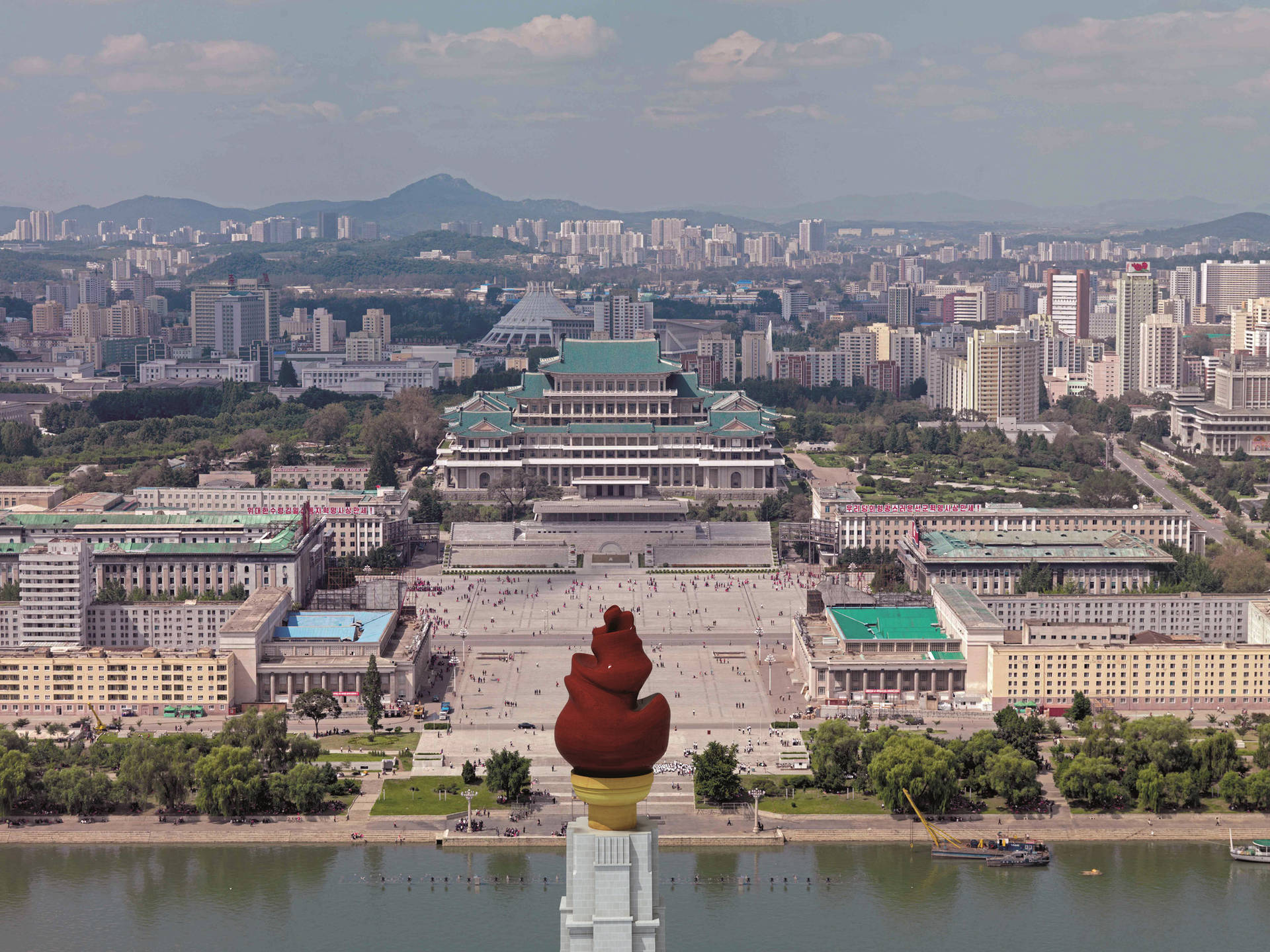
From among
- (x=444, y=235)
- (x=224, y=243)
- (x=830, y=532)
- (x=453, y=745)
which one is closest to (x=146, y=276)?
(x=444, y=235)

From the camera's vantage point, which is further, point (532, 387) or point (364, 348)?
point (364, 348)

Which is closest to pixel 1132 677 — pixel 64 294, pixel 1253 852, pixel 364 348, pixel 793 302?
pixel 1253 852

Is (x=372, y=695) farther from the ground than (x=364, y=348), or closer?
closer

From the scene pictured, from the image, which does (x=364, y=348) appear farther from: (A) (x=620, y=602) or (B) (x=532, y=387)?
(A) (x=620, y=602)

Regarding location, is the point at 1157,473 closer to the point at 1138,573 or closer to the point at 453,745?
the point at 1138,573

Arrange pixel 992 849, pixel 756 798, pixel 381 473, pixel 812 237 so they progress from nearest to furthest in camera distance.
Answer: pixel 992 849, pixel 756 798, pixel 381 473, pixel 812 237

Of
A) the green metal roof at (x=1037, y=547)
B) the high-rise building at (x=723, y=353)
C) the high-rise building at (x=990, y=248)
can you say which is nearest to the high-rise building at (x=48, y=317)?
the high-rise building at (x=723, y=353)

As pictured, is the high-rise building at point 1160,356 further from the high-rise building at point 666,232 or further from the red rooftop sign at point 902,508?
the high-rise building at point 666,232

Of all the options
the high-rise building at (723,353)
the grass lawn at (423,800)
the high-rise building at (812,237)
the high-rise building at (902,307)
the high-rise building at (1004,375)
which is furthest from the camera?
the high-rise building at (812,237)

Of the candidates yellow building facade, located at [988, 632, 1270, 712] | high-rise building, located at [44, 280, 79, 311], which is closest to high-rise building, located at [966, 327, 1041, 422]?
yellow building facade, located at [988, 632, 1270, 712]
